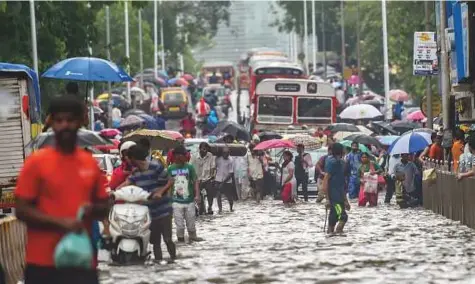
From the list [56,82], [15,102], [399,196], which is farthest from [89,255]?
[56,82]

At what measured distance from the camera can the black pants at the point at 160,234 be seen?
1789 centimetres

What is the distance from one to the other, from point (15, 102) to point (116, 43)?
70.5 metres

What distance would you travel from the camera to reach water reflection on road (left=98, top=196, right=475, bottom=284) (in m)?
16.0

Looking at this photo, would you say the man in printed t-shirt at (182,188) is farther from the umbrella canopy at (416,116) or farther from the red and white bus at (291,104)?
the umbrella canopy at (416,116)

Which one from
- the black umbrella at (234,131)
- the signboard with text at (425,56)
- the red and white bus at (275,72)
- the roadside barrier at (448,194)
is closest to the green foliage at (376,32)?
the red and white bus at (275,72)

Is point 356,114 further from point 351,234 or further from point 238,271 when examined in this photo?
point 238,271

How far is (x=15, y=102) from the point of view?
23.9 meters

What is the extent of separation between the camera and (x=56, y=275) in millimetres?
8617

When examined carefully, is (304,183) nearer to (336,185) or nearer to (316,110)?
(316,110)

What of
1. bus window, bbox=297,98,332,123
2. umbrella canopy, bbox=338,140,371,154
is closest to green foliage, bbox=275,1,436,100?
bus window, bbox=297,98,332,123

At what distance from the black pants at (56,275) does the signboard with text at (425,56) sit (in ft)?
100

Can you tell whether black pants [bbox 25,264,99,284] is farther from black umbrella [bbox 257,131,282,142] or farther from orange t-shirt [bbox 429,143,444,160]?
black umbrella [bbox 257,131,282,142]

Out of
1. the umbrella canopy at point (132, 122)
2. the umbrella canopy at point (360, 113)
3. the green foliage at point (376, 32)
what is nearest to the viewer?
the umbrella canopy at point (132, 122)

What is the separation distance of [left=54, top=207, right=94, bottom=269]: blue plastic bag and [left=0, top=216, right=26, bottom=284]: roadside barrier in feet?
20.4
